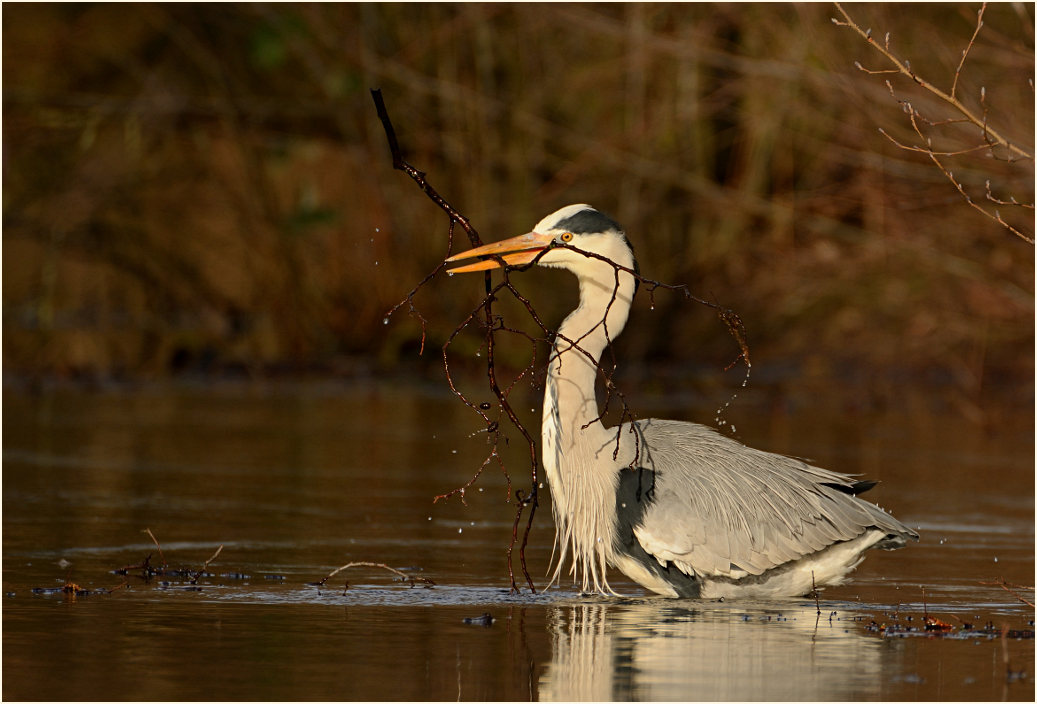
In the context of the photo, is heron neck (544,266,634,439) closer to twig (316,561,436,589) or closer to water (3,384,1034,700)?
water (3,384,1034,700)

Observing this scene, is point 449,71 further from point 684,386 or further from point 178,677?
point 178,677

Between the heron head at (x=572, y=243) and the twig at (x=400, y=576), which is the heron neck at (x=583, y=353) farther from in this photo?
the twig at (x=400, y=576)

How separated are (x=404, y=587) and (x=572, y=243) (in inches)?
68.3

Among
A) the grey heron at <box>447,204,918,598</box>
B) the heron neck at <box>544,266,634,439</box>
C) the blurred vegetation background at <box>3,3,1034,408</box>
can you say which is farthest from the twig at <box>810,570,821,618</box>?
the blurred vegetation background at <box>3,3,1034,408</box>

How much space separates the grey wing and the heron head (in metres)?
0.80

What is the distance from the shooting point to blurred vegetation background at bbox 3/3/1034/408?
1775 centimetres

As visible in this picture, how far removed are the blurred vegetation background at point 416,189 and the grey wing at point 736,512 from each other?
30.3ft

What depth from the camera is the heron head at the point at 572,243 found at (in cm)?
793

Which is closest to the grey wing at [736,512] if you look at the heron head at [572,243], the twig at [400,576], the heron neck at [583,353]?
the heron neck at [583,353]

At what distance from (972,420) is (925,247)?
170 centimetres

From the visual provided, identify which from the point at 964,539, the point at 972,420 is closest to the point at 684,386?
the point at 972,420

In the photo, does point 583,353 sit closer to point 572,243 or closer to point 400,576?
point 572,243

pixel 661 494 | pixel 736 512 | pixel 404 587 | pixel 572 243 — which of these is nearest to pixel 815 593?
pixel 736 512

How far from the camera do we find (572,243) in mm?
8023
